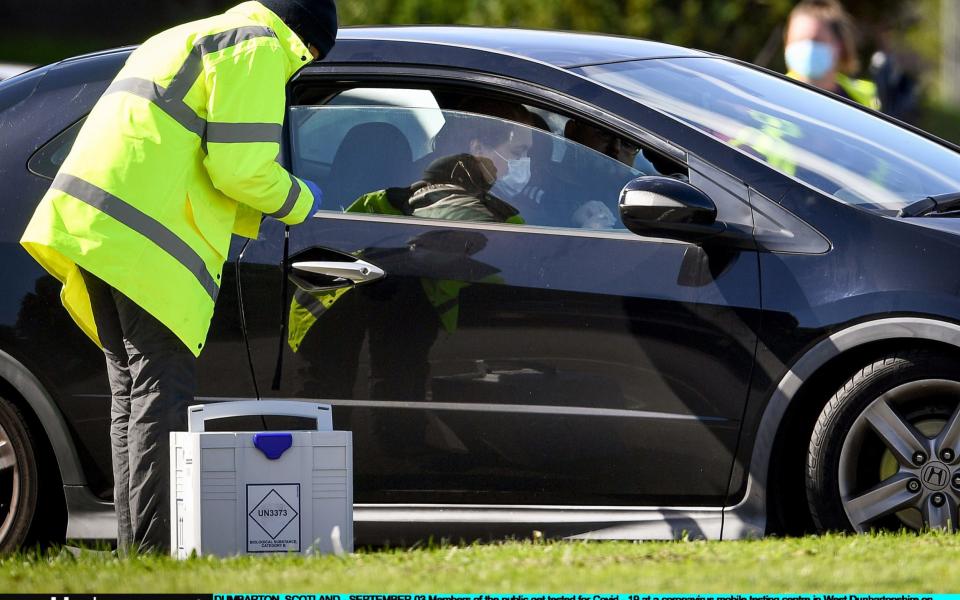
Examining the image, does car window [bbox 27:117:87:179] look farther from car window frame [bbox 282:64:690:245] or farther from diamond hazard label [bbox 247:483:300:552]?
diamond hazard label [bbox 247:483:300:552]

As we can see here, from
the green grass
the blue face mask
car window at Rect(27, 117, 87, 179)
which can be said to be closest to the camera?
the green grass

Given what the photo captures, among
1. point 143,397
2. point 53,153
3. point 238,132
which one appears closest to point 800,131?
point 238,132

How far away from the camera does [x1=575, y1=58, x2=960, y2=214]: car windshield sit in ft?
15.2

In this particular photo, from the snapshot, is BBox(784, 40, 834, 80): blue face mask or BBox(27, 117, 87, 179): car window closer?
BBox(27, 117, 87, 179): car window

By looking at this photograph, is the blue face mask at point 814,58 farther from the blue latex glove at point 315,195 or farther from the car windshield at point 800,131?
the blue latex glove at point 315,195

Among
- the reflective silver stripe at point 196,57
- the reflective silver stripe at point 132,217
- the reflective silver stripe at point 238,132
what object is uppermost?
the reflective silver stripe at point 196,57

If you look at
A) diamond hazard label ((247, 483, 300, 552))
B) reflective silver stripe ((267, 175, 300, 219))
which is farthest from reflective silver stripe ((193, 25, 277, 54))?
diamond hazard label ((247, 483, 300, 552))

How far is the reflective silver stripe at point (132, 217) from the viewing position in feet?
14.2

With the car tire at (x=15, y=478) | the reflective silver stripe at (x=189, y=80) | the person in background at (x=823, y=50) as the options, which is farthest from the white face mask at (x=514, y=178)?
the person in background at (x=823, y=50)

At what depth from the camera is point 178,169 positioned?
171 inches

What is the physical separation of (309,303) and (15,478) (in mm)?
1131

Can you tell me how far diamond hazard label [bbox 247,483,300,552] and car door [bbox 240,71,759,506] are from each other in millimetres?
377

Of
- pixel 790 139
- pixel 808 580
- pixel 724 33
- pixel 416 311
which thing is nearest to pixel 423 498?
pixel 416 311

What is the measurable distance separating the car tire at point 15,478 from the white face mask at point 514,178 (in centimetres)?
171
